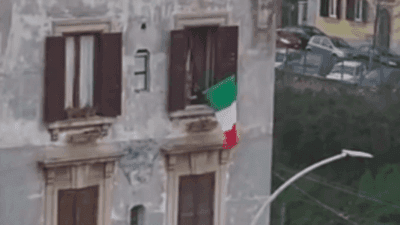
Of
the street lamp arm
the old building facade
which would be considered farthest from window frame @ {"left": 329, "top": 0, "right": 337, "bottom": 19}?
the street lamp arm

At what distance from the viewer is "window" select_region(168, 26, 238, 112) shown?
73.0 ft

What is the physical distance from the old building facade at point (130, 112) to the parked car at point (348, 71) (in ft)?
7.27

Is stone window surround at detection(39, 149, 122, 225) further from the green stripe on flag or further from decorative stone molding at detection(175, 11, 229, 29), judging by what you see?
decorative stone molding at detection(175, 11, 229, 29)

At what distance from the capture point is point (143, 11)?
852 inches

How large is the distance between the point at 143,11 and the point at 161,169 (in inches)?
132

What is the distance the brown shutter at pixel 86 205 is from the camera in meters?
21.6

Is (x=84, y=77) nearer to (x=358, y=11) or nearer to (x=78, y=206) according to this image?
(x=78, y=206)

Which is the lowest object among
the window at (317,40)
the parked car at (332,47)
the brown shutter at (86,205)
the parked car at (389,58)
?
the brown shutter at (86,205)

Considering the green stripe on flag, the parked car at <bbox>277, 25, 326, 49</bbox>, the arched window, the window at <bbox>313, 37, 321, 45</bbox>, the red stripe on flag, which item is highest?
the parked car at <bbox>277, 25, 326, 49</bbox>

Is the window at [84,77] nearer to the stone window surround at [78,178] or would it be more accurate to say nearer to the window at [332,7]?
the stone window surround at [78,178]

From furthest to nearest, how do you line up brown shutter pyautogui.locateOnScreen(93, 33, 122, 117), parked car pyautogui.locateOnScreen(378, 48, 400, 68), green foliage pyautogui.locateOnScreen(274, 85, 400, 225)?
parked car pyautogui.locateOnScreen(378, 48, 400, 68), green foliage pyautogui.locateOnScreen(274, 85, 400, 225), brown shutter pyautogui.locateOnScreen(93, 33, 122, 117)

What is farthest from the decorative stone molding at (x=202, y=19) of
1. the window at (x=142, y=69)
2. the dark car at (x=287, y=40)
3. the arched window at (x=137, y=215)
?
the arched window at (x=137, y=215)

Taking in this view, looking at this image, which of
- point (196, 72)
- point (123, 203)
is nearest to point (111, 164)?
point (123, 203)

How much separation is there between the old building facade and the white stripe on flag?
19 cm
